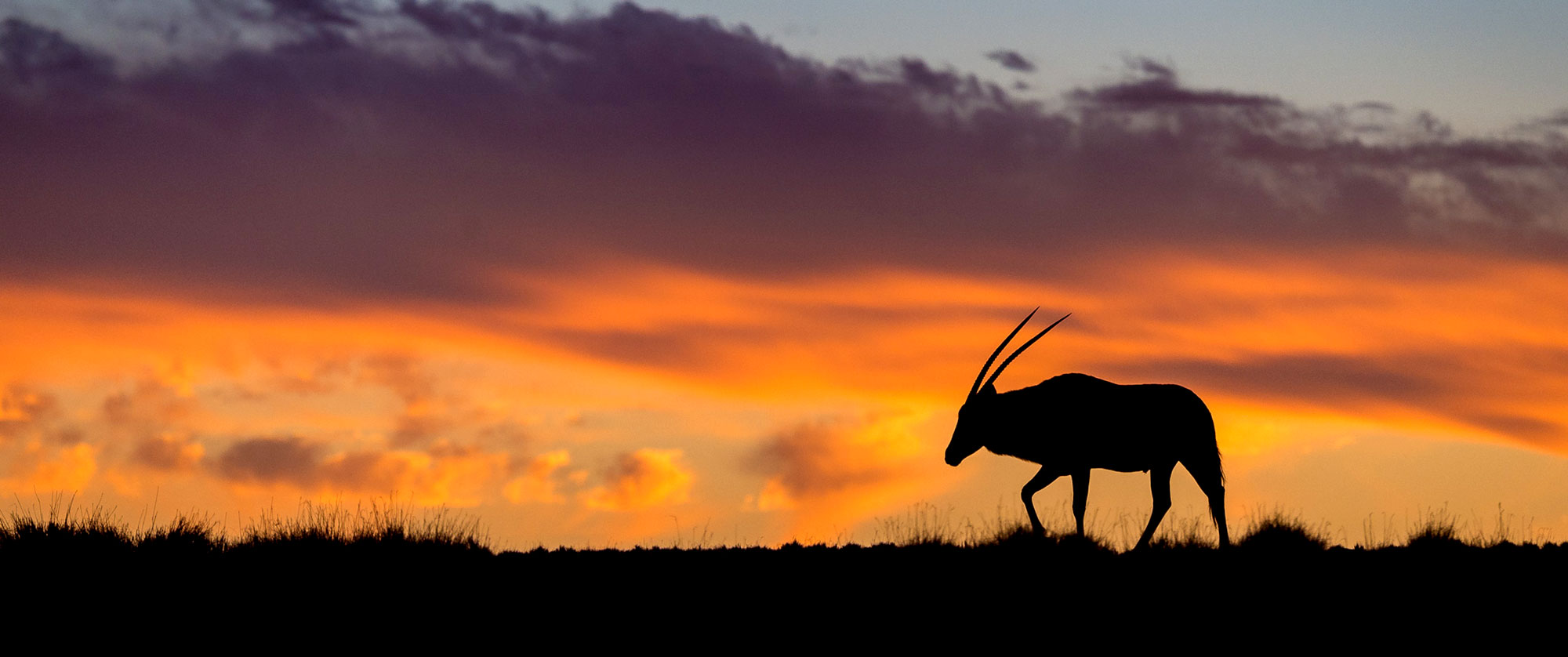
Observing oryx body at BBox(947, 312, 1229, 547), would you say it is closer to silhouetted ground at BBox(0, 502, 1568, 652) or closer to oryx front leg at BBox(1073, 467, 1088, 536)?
oryx front leg at BBox(1073, 467, 1088, 536)

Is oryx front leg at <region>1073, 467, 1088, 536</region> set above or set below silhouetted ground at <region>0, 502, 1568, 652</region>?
above

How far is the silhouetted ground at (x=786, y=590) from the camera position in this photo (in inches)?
475

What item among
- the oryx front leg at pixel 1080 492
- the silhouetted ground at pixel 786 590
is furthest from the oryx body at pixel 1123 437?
the silhouetted ground at pixel 786 590

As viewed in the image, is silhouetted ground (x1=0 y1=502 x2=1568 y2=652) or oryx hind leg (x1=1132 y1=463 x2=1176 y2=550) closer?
silhouetted ground (x1=0 y1=502 x2=1568 y2=652)

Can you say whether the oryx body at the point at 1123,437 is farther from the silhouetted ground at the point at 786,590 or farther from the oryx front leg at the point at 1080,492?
the silhouetted ground at the point at 786,590

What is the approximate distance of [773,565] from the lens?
14156mm

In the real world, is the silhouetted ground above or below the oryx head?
below

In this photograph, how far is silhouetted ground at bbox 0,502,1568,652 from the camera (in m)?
12.1

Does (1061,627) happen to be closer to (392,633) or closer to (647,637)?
(647,637)

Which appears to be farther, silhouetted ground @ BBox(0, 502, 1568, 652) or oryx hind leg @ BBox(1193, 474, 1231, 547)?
oryx hind leg @ BBox(1193, 474, 1231, 547)

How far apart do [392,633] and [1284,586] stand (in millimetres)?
7621

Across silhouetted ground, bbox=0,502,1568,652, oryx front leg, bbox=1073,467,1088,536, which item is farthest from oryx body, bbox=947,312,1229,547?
silhouetted ground, bbox=0,502,1568,652

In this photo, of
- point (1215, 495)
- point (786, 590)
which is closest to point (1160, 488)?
point (1215, 495)

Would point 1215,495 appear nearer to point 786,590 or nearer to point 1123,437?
point 1123,437
